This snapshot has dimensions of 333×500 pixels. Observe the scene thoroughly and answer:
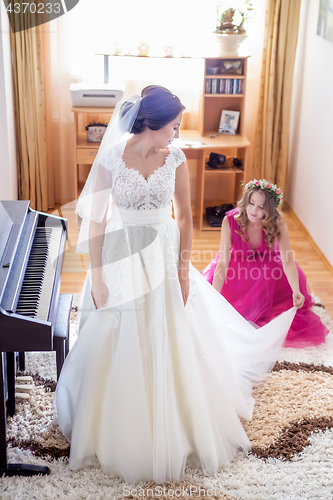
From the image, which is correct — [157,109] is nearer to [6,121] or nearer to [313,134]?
[6,121]

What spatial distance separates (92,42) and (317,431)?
3.57 metres

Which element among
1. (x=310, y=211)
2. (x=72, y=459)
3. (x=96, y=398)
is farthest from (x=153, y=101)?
(x=310, y=211)

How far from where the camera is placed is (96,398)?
2135 mm

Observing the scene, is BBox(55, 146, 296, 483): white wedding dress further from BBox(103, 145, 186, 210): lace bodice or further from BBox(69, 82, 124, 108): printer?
BBox(69, 82, 124, 108): printer

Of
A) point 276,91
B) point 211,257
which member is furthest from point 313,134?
point 211,257

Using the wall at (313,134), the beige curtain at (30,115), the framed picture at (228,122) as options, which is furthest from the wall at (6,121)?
the wall at (313,134)

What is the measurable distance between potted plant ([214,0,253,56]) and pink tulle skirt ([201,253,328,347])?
2.03 meters

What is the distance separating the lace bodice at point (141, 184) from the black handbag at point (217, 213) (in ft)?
8.56

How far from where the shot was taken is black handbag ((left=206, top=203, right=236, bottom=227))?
4.73 metres

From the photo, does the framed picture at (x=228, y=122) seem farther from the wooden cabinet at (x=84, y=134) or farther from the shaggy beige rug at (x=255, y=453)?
the shaggy beige rug at (x=255, y=453)

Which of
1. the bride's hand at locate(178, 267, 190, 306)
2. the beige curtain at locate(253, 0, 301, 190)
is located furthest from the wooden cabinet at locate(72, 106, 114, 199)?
the bride's hand at locate(178, 267, 190, 306)

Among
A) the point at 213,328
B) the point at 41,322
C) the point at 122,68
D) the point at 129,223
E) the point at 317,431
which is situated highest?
the point at 122,68

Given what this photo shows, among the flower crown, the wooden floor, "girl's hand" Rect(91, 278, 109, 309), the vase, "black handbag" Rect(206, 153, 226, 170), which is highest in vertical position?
the vase

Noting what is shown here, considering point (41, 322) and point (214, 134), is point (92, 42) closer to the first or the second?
point (214, 134)
